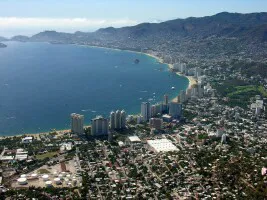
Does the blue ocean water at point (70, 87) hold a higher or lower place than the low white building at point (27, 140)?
higher

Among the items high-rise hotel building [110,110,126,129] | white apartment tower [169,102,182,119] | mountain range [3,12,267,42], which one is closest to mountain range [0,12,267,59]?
mountain range [3,12,267,42]

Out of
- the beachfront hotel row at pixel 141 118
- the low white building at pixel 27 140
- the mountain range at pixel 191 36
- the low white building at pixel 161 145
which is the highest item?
the mountain range at pixel 191 36

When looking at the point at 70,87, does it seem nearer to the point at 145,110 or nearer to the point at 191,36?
the point at 145,110

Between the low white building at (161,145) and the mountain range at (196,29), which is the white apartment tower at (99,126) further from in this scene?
the mountain range at (196,29)

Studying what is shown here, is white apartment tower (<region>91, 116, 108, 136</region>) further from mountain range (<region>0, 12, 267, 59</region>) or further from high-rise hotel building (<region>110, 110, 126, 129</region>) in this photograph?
mountain range (<region>0, 12, 267, 59</region>)

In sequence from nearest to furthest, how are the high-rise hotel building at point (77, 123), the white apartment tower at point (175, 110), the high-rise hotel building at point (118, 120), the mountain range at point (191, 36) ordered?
the high-rise hotel building at point (77, 123), the high-rise hotel building at point (118, 120), the white apartment tower at point (175, 110), the mountain range at point (191, 36)

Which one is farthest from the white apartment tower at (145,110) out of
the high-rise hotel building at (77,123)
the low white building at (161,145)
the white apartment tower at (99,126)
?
the high-rise hotel building at (77,123)

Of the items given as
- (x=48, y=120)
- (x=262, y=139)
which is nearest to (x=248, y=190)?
(x=262, y=139)

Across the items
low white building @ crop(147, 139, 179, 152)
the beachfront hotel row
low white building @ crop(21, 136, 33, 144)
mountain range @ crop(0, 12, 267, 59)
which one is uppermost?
mountain range @ crop(0, 12, 267, 59)

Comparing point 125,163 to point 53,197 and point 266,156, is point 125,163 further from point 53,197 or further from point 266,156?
point 266,156

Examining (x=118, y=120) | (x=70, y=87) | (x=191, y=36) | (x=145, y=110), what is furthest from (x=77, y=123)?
(x=191, y=36)
